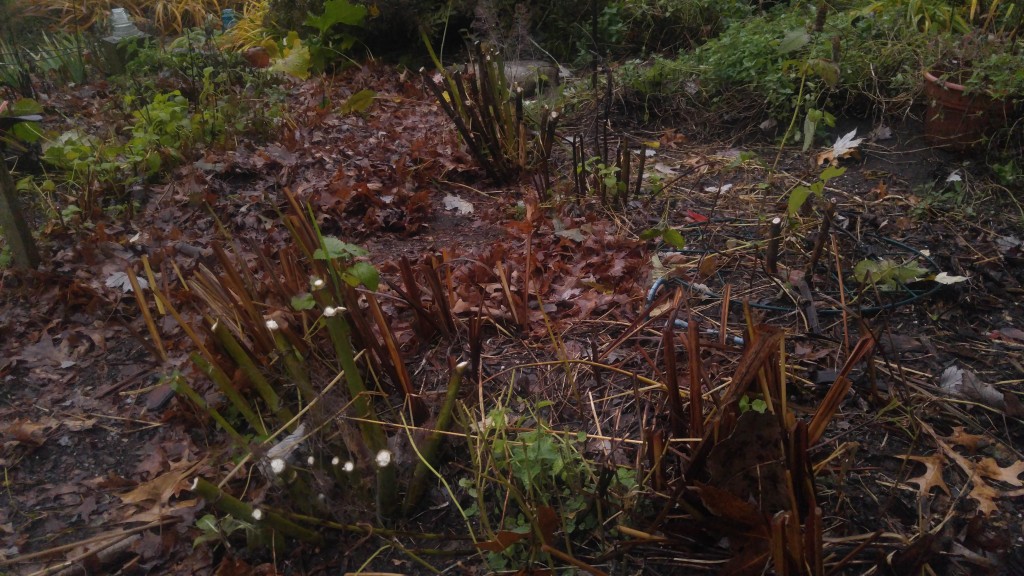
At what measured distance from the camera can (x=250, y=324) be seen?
222 centimetres

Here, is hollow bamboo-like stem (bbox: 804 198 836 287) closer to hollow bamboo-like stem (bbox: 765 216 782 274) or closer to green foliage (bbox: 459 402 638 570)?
hollow bamboo-like stem (bbox: 765 216 782 274)

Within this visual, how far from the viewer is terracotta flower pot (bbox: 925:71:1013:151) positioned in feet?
11.0

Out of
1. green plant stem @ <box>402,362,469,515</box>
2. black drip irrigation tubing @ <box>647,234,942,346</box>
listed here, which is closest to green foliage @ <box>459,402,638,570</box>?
green plant stem @ <box>402,362,469,515</box>

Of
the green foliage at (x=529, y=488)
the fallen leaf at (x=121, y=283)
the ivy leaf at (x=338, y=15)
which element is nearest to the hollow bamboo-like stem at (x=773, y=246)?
the green foliage at (x=529, y=488)

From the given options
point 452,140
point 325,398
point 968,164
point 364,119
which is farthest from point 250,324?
point 968,164

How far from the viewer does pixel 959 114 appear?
346cm

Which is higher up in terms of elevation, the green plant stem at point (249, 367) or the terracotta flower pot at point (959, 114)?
the green plant stem at point (249, 367)

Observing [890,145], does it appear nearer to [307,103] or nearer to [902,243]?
[902,243]

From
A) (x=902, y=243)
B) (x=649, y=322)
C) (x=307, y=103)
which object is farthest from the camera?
(x=307, y=103)

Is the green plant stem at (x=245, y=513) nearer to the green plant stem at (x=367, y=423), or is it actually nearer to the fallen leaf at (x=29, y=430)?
the green plant stem at (x=367, y=423)

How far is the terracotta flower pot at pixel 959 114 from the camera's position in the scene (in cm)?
337

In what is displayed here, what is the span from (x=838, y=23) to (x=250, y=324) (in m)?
4.19

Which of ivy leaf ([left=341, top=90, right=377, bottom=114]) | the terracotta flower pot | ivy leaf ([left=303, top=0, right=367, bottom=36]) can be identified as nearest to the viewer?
the terracotta flower pot

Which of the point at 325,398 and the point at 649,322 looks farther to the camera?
the point at 649,322
